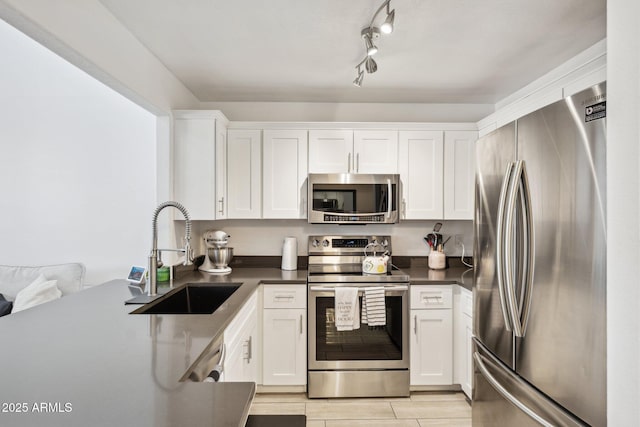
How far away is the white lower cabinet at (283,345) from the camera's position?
110 inches

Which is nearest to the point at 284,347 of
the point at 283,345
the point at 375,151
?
the point at 283,345

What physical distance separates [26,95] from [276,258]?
2448 millimetres

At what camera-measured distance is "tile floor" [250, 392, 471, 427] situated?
96.7 inches

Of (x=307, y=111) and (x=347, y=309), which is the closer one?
(x=347, y=309)

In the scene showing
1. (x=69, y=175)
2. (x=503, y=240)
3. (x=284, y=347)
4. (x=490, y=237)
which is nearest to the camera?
(x=503, y=240)

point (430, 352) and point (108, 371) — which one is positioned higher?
point (108, 371)

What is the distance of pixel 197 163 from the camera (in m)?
2.86

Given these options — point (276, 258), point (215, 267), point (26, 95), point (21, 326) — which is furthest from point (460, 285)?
point (26, 95)

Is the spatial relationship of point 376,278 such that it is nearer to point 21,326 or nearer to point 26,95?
point 21,326

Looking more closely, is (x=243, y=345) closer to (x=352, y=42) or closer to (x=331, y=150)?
(x=331, y=150)

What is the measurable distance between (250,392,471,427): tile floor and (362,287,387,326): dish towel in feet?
1.96
